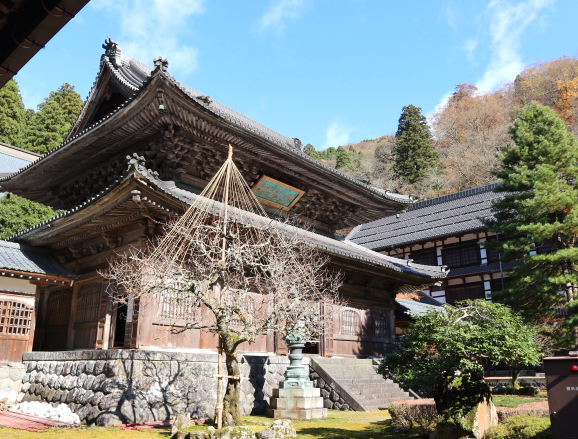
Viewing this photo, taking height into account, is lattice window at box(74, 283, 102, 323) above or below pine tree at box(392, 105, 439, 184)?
below

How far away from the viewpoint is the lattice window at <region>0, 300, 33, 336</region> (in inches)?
516

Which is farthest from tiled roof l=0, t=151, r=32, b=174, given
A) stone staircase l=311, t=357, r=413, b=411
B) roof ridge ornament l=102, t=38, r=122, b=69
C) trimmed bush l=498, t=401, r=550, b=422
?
trimmed bush l=498, t=401, r=550, b=422

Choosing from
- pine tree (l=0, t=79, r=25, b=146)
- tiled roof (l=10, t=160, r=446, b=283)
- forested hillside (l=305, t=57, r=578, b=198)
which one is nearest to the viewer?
tiled roof (l=10, t=160, r=446, b=283)

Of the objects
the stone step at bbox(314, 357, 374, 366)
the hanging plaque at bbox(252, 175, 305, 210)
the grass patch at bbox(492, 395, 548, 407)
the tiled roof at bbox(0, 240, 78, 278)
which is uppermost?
the hanging plaque at bbox(252, 175, 305, 210)

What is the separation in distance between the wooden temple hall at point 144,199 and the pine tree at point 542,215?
11.6ft

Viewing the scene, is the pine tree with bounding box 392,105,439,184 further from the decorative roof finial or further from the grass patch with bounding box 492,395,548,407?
the decorative roof finial

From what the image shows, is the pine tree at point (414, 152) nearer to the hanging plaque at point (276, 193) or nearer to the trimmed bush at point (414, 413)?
the hanging plaque at point (276, 193)

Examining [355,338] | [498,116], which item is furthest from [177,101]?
[498,116]

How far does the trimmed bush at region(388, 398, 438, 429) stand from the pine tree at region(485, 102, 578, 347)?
9.73 meters

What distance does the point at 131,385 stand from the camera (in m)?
10.4

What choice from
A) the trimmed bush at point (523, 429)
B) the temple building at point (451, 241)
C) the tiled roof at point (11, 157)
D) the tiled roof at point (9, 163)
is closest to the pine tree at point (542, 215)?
the temple building at point (451, 241)

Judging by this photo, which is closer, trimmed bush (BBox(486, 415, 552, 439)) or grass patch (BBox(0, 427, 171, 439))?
trimmed bush (BBox(486, 415, 552, 439))

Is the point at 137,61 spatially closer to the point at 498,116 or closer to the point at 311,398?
the point at 311,398

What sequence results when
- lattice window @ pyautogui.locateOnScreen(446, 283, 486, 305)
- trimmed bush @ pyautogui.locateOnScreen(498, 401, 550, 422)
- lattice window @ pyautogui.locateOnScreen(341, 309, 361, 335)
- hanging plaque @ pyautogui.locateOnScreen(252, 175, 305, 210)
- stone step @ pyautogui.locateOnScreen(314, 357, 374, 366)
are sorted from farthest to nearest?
lattice window @ pyautogui.locateOnScreen(446, 283, 486, 305), lattice window @ pyautogui.locateOnScreen(341, 309, 361, 335), hanging plaque @ pyautogui.locateOnScreen(252, 175, 305, 210), stone step @ pyautogui.locateOnScreen(314, 357, 374, 366), trimmed bush @ pyautogui.locateOnScreen(498, 401, 550, 422)
